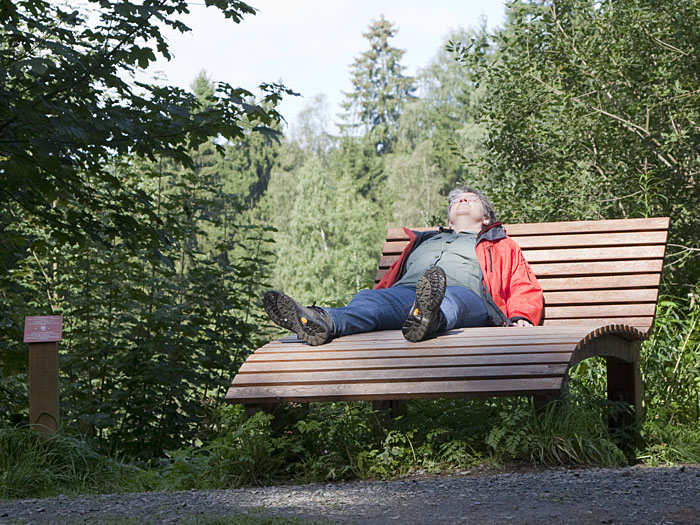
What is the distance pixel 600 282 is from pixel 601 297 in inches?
5.0

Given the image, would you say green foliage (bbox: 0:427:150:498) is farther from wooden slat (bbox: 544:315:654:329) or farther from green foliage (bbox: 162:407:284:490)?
wooden slat (bbox: 544:315:654:329)

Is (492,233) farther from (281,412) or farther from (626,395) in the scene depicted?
(281,412)

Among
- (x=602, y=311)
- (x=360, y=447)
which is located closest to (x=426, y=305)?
(x=360, y=447)

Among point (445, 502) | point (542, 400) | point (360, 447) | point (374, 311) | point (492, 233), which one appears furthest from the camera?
point (492, 233)

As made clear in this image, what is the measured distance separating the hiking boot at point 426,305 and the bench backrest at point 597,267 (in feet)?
4.99

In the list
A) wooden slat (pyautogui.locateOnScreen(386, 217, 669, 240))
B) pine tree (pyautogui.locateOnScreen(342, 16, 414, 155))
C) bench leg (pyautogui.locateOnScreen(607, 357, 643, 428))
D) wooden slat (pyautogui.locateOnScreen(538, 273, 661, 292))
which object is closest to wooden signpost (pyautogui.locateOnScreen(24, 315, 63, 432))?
wooden slat (pyautogui.locateOnScreen(386, 217, 669, 240))

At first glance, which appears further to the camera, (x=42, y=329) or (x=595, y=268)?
(x=595, y=268)

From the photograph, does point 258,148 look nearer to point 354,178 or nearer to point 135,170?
point 354,178

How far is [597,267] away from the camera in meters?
5.77

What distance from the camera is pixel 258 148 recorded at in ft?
164

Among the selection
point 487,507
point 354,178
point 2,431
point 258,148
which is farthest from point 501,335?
point 258,148

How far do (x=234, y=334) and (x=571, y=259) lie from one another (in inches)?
137

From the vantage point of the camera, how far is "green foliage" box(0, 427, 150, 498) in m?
4.30

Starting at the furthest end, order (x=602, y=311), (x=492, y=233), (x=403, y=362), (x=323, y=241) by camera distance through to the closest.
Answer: (x=323, y=241) → (x=492, y=233) → (x=602, y=311) → (x=403, y=362)
